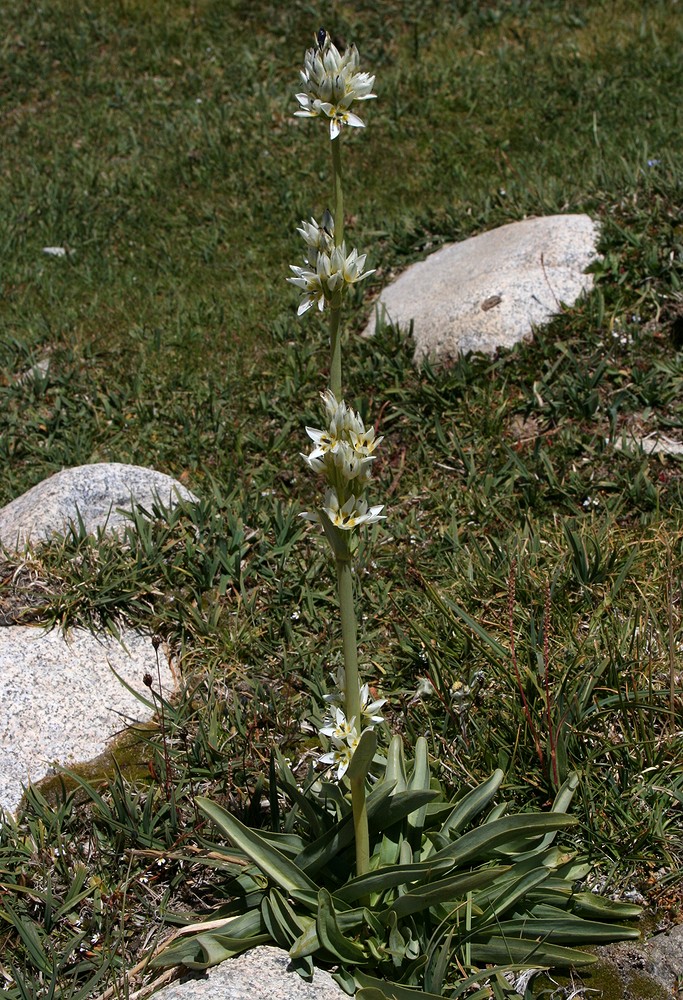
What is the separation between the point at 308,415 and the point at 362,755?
311 cm

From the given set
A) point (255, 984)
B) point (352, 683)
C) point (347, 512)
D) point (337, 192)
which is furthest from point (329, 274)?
point (255, 984)

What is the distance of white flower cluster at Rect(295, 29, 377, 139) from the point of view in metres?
2.19

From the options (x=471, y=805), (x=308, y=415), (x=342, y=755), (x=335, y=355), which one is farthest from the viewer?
(x=308, y=415)

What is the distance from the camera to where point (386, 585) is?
12.9 feet

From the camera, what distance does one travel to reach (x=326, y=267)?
2213mm

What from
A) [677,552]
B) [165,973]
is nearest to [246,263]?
[677,552]

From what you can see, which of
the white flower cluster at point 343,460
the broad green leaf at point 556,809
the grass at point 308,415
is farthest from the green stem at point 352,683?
the grass at point 308,415

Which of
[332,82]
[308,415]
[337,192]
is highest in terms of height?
[332,82]

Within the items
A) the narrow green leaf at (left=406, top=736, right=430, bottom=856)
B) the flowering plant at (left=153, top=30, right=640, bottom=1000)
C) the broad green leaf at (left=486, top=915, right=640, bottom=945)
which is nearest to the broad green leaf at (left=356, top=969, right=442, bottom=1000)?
the flowering plant at (left=153, top=30, right=640, bottom=1000)

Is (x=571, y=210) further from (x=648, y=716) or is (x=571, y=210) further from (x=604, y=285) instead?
(x=648, y=716)

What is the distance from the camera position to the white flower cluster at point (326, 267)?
2215mm

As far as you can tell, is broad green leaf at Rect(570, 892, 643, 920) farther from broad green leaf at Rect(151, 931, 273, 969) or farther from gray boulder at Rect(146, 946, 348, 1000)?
broad green leaf at Rect(151, 931, 273, 969)

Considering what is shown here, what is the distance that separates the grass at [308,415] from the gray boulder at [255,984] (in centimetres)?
25

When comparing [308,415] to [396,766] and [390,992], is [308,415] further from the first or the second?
[390,992]
